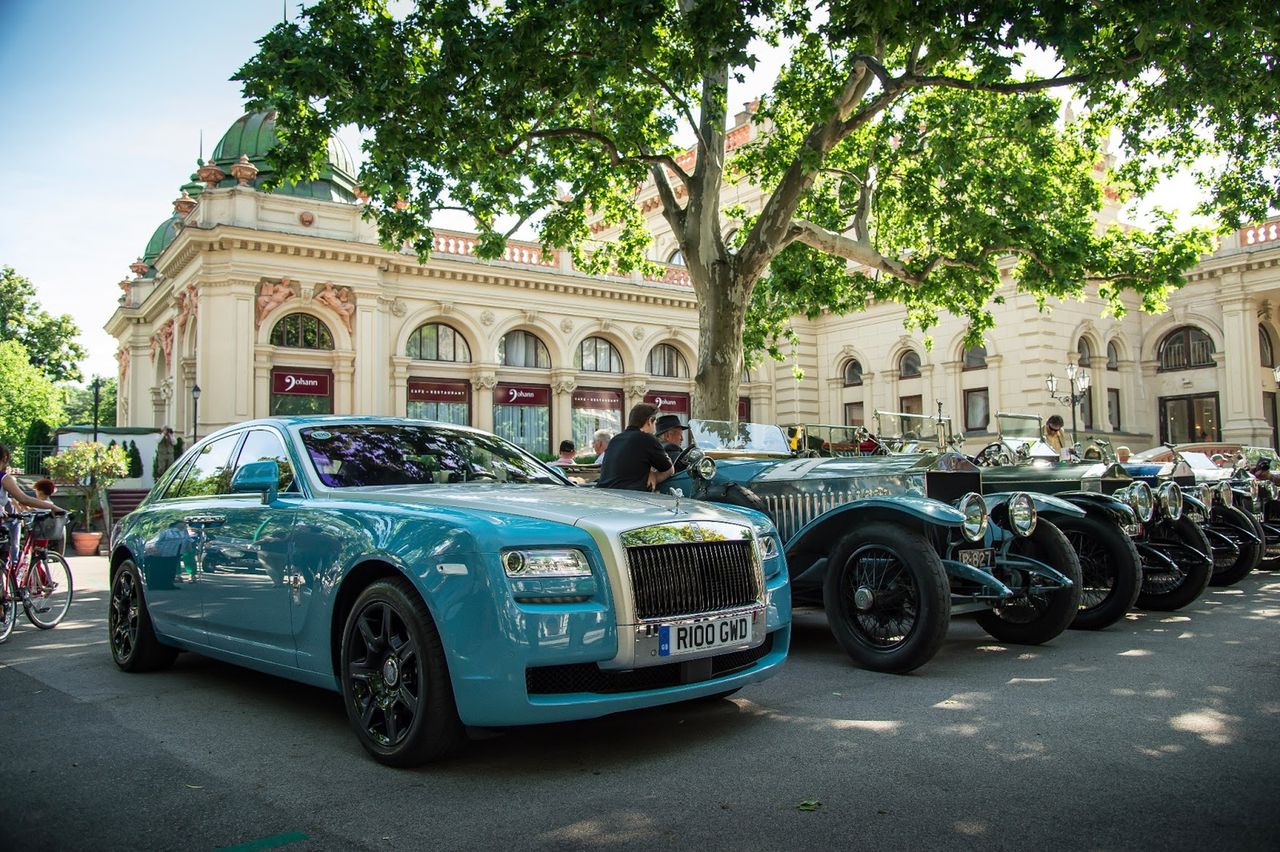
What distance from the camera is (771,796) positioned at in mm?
3562

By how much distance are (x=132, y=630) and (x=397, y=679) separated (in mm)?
3321

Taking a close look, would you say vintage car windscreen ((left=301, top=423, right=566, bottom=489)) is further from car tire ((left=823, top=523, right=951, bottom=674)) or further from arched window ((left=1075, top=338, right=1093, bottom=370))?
arched window ((left=1075, top=338, right=1093, bottom=370))

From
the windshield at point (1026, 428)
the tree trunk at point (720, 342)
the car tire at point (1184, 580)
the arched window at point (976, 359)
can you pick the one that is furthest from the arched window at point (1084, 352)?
the car tire at point (1184, 580)

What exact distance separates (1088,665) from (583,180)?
40.0 feet

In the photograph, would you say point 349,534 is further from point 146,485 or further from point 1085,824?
point 146,485

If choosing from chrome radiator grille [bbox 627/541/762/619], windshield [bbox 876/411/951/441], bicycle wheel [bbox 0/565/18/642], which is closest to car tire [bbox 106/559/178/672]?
bicycle wheel [bbox 0/565/18/642]

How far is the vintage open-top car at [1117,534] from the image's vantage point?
24.8 ft

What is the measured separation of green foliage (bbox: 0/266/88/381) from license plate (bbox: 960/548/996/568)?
70.1 metres

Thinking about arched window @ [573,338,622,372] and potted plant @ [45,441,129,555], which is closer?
potted plant @ [45,441,129,555]

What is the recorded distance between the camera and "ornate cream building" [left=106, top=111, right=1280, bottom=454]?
2722 cm

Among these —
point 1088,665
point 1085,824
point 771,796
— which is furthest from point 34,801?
point 1088,665

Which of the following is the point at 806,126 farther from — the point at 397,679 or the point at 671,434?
the point at 397,679

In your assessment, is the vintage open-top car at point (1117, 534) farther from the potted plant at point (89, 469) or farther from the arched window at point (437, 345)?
the arched window at point (437, 345)

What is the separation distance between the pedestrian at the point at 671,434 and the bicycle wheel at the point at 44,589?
557 centimetres
